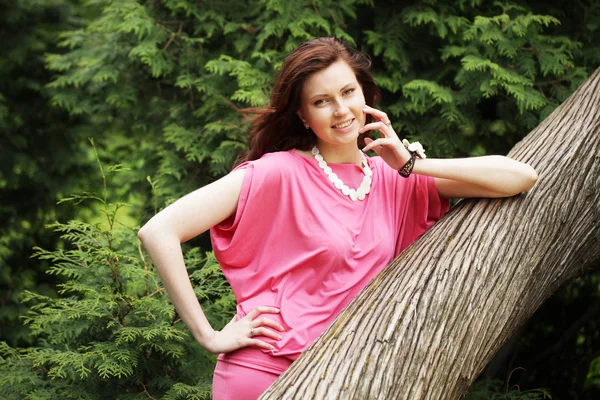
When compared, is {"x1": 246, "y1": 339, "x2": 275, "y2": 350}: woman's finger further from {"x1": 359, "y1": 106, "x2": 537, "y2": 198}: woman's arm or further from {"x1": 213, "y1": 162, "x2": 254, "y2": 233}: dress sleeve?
{"x1": 359, "y1": 106, "x2": 537, "y2": 198}: woman's arm

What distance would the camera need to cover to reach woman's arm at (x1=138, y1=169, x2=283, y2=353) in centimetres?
255

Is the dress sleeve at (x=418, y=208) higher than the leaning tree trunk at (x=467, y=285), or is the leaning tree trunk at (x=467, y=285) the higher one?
the dress sleeve at (x=418, y=208)

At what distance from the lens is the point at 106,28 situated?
17.2 ft

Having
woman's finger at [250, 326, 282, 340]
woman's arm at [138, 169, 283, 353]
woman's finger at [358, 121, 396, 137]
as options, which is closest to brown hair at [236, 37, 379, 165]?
woman's finger at [358, 121, 396, 137]

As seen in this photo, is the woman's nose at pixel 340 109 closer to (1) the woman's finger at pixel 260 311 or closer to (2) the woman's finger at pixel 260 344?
(1) the woman's finger at pixel 260 311

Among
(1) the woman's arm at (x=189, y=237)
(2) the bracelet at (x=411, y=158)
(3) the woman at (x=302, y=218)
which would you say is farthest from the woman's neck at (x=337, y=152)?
(1) the woman's arm at (x=189, y=237)

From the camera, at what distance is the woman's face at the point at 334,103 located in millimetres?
2732

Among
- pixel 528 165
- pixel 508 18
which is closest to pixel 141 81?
pixel 508 18

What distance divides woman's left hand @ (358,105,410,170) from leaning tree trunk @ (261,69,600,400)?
304mm

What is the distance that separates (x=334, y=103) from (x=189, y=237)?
0.73 meters

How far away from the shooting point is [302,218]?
106 inches

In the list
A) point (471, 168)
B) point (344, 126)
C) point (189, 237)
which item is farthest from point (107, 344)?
point (471, 168)

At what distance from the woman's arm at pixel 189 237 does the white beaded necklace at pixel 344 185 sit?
1.13 feet

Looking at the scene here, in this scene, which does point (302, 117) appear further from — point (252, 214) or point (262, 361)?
point (262, 361)
